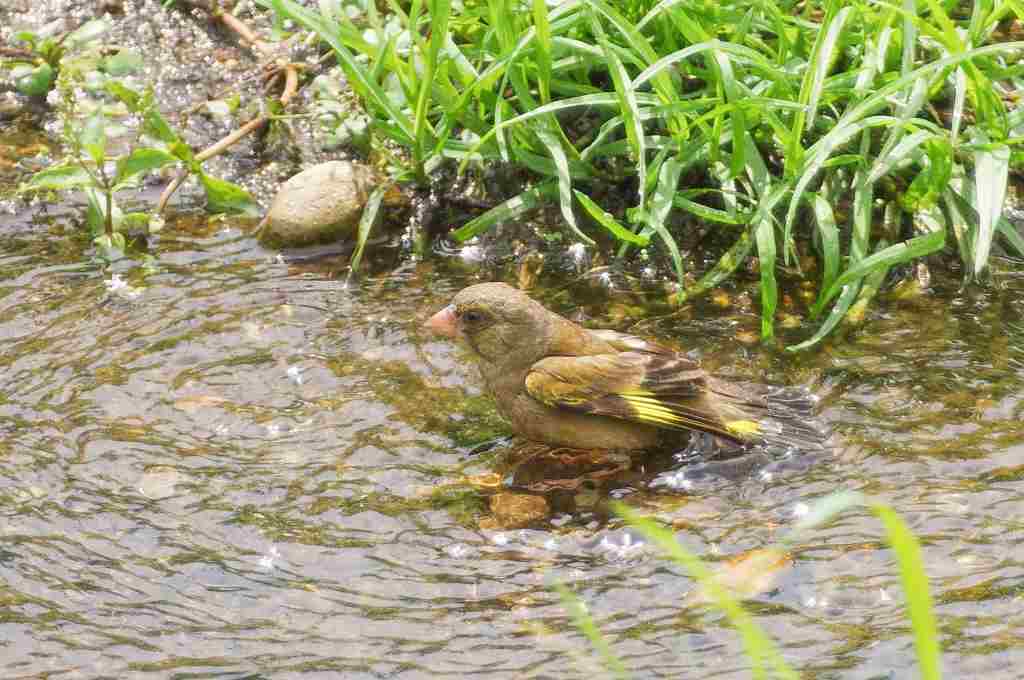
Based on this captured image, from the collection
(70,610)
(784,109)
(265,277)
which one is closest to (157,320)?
(265,277)

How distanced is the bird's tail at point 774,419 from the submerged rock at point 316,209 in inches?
84.6

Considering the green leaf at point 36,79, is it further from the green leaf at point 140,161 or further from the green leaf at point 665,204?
the green leaf at point 665,204

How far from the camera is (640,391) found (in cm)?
517

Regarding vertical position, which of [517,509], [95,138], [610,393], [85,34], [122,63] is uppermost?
[85,34]

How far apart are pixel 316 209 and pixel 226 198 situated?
53 cm

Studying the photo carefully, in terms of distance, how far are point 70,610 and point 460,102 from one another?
279 centimetres

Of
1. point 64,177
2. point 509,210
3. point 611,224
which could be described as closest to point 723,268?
point 611,224

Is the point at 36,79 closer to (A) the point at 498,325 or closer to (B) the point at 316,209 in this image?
(B) the point at 316,209

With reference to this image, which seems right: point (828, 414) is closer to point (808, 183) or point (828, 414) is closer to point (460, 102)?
point (808, 183)

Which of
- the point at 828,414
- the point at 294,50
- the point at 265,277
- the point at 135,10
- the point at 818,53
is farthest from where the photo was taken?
the point at 135,10

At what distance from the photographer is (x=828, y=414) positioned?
17.2ft

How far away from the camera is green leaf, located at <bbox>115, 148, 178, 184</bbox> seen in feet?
21.2

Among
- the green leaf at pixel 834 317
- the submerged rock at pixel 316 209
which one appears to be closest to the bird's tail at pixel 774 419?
the green leaf at pixel 834 317

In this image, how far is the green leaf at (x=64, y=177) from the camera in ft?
21.1
